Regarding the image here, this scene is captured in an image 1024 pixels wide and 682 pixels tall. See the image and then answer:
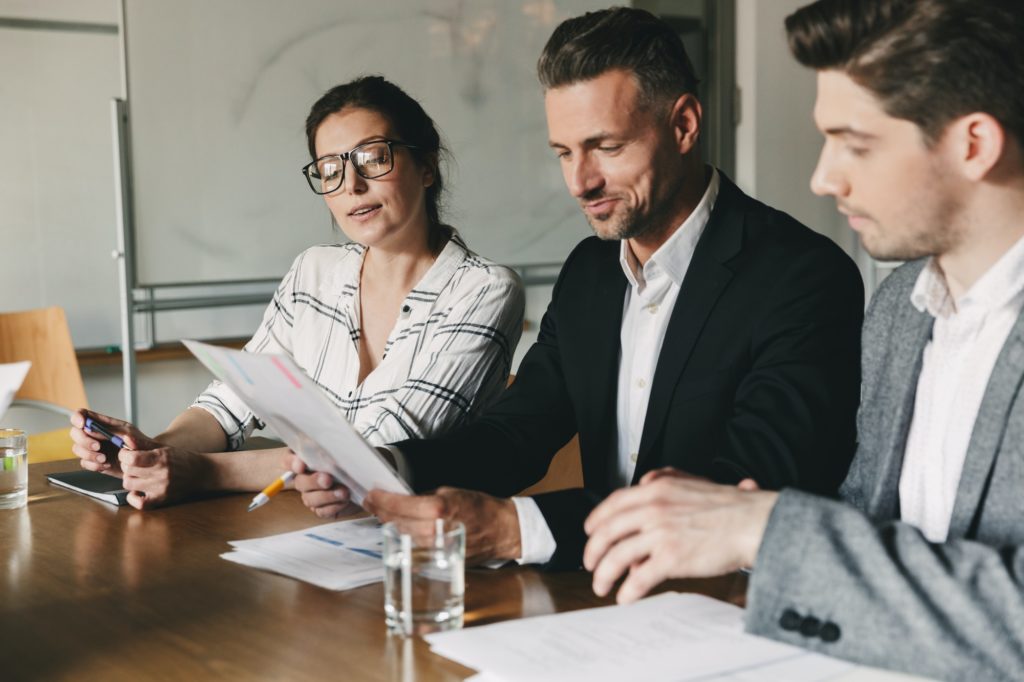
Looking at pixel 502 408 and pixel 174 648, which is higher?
pixel 502 408

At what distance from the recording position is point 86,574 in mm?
1384

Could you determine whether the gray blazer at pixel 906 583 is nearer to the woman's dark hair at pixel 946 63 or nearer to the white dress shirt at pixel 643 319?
the woman's dark hair at pixel 946 63

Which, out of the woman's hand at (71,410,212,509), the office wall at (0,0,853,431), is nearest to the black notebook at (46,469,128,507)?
the woman's hand at (71,410,212,509)

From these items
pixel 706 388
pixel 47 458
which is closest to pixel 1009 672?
pixel 706 388

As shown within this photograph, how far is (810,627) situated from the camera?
3.29ft

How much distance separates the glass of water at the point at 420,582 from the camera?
3.61ft

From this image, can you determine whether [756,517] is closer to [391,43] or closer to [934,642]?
[934,642]

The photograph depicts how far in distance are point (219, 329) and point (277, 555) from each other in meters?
2.72

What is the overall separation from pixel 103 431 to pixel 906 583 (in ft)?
4.32

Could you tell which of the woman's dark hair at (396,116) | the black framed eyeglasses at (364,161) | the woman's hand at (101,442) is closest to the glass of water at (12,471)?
the woman's hand at (101,442)

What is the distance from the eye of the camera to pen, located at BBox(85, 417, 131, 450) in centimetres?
181

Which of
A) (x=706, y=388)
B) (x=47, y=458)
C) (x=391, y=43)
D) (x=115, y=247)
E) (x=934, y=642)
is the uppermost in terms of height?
(x=391, y=43)

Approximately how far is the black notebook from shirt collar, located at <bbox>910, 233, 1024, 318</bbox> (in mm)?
1224

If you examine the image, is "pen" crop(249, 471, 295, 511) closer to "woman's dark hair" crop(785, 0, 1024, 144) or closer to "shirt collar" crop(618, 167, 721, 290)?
"shirt collar" crop(618, 167, 721, 290)
